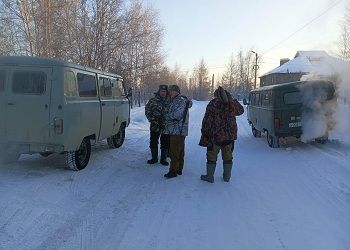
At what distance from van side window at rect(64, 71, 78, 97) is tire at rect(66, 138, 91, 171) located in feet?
3.93

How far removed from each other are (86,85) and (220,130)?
3.05 metres

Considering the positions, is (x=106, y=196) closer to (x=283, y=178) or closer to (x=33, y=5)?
(x=283, y=178)

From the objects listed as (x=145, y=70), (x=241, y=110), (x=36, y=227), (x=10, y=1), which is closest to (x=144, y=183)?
(x=241, y=110)

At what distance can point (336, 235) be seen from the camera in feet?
17.6

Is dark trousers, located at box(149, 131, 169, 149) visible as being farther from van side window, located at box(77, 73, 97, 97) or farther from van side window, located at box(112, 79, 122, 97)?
van side window, located at box(112, 79, 122, 97)

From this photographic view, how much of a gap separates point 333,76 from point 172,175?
808cm

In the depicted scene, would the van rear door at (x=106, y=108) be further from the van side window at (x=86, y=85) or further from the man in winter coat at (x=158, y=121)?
the man in winter coat at (x=158, y=121)

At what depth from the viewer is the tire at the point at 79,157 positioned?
345 inches

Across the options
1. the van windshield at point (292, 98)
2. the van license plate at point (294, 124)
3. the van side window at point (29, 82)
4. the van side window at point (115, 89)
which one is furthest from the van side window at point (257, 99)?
the van side window at point (29, 82)

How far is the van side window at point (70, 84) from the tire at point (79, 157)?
120 centimetres

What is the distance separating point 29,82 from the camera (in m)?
8.19

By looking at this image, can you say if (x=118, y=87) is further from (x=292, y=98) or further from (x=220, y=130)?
(x=292, y=98)

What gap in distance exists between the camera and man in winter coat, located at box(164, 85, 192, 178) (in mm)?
8633

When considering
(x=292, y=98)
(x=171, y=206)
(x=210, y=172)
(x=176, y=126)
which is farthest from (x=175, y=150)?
(x=292, y=98)
